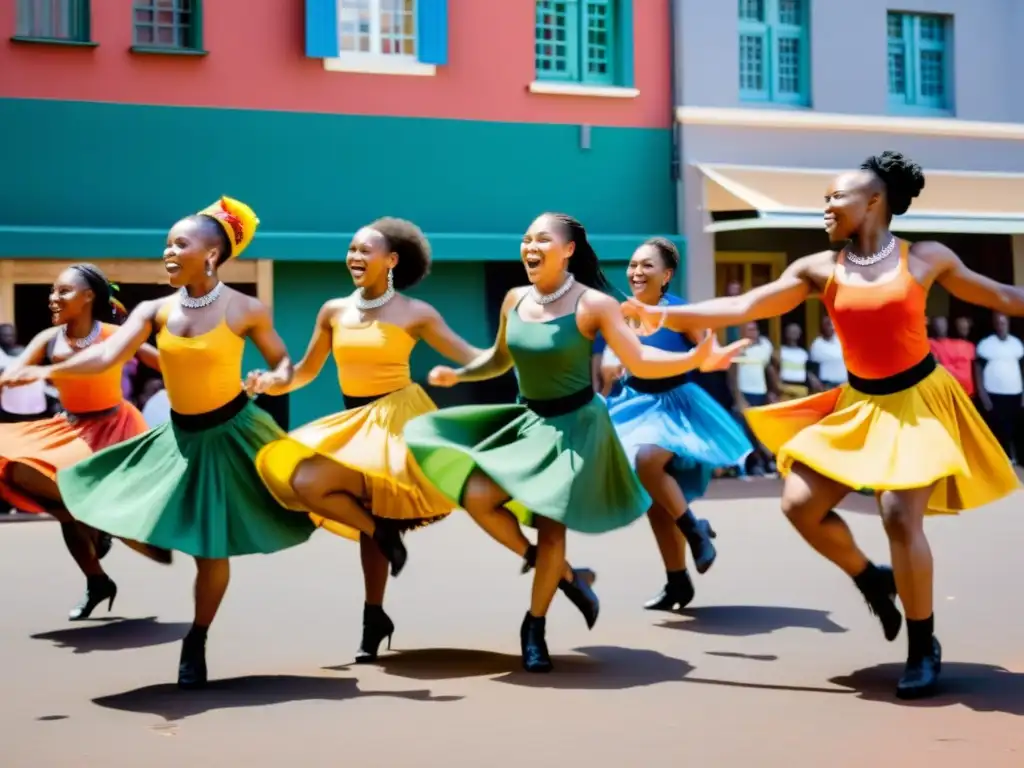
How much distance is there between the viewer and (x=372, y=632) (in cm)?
766

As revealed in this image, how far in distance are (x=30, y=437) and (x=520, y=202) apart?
11.8 meters

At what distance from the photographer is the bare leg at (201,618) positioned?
22.9 feet

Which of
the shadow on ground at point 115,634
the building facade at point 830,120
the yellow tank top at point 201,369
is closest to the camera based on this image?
the yellow tank top at point 201,369

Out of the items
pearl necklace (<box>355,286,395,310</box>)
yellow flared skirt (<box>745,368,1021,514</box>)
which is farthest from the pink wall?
yellow flared skirt (<box>745,368,1021,514</box>)

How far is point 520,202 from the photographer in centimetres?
2020

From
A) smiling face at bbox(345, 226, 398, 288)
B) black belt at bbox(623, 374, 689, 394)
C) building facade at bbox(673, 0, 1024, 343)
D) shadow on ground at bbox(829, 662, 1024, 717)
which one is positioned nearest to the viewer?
shadow on ground at bbox(829, 662, 1024, 717)

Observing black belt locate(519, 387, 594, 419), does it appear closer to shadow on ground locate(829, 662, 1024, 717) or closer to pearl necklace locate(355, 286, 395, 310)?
pearl necklace locate(355, 286, 395, 310)

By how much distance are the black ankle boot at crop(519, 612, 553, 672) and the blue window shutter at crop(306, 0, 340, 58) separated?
1256 centimetres

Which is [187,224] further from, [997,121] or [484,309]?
[997,121]

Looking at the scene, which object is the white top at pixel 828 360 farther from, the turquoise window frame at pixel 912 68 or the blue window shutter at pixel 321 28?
the blue window shutter at pixel 321 28

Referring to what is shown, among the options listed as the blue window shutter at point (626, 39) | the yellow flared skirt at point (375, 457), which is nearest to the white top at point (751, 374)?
the blue window shutter at point (626, 39)

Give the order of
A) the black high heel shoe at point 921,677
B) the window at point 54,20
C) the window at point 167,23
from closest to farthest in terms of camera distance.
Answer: the black high heel shoe at point 921,677
the window at point 54,20
the window at point 167,23

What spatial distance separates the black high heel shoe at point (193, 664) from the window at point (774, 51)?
1586cm

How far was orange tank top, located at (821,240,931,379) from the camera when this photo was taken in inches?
270
